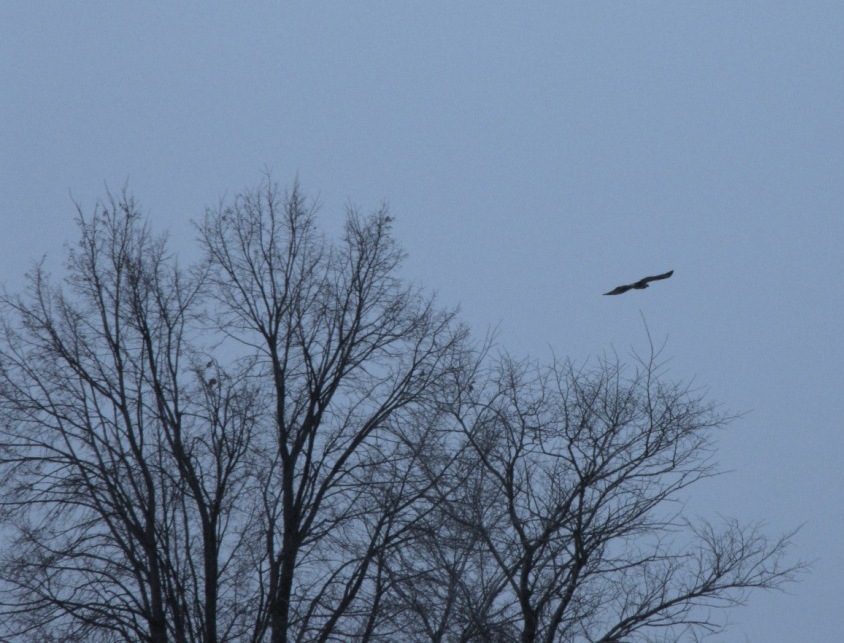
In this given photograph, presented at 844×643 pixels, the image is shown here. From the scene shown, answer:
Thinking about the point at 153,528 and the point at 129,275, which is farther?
the point at 129,275

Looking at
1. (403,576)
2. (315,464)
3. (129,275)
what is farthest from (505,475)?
(129,275)

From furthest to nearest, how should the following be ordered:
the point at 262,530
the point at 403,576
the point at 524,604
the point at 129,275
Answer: the point at 129,275 → the point at 262,530 → the point at 403,576 → the point at 524,604

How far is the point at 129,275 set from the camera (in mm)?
15922

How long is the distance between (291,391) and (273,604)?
313 cm

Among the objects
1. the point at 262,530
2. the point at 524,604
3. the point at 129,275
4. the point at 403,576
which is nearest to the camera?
the point at 524,604

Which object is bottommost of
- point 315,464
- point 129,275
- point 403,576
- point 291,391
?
point 403,576

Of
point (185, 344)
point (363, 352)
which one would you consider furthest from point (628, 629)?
point (185, 344)

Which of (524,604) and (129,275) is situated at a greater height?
(129,275)

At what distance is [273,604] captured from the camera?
46.2 ft

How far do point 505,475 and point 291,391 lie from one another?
12.1 feet

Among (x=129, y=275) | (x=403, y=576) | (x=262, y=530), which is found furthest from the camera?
(x=129, y=275)

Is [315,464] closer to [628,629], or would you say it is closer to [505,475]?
[505,475]

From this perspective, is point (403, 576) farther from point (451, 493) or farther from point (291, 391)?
point (291, 391)

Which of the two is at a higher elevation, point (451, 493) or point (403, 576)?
point (451, 493)
